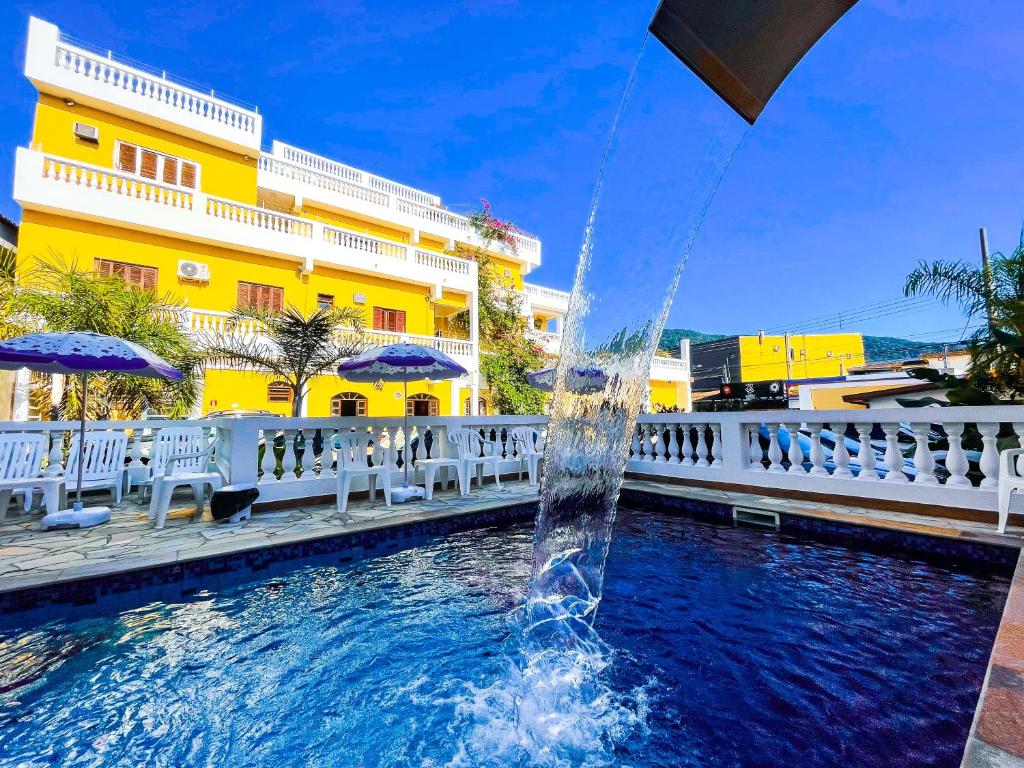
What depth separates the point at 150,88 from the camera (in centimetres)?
1296

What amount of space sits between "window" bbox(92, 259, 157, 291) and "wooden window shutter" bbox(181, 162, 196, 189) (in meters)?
3.00

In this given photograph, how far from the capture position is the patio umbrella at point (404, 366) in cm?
596

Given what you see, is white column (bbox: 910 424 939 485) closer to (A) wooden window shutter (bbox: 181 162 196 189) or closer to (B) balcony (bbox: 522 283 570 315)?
(A) wooden window shutter (bbox: 181 162 196 189)

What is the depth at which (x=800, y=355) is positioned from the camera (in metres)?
36.7

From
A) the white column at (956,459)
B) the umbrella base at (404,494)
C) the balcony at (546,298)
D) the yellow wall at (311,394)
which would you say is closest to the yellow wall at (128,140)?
the yellow wall at (311,394)

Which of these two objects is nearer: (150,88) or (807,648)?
(807,648)

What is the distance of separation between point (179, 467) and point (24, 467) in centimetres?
152

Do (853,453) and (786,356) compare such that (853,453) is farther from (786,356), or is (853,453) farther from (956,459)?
(786,356)

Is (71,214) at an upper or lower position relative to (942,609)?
upper

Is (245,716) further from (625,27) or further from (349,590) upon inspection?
(625,27)

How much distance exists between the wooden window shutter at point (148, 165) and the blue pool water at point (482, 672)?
48.2 ft

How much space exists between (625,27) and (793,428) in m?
5.06

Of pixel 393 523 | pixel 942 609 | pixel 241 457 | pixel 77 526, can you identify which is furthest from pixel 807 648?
pixel 77 526

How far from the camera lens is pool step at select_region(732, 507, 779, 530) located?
16.3 ft
